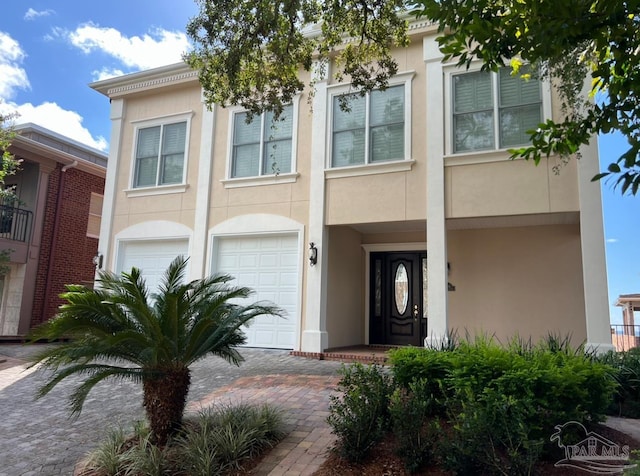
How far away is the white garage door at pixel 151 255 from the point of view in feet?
39.1

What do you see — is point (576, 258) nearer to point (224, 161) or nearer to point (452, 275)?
point (452, 275)

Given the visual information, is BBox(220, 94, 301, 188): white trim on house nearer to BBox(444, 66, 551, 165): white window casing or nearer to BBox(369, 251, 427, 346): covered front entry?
BBox(369, 251, 427, 346): covered front entry

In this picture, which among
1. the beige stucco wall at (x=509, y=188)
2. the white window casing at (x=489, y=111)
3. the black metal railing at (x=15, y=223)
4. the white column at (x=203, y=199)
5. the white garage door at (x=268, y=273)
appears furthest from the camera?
the black metal railing at (x=15, y=223)

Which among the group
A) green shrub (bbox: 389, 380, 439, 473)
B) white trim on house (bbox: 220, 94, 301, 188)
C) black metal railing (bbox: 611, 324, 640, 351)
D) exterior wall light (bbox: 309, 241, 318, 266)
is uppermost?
white trim on house (bbox: 220, 94, 301, 188)

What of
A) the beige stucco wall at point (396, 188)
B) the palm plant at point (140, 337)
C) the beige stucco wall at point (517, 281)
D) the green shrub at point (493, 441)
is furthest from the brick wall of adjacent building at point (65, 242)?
the green shrub at point (493, 441)

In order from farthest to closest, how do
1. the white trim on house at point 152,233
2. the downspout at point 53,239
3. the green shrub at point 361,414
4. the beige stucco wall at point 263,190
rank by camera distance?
the downspout at point 53,239 < the white trim on house at point 152,233 < the beige stucco wall at point 263,190 < the green shrub at point 361,414

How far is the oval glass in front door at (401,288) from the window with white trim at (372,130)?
3.23m

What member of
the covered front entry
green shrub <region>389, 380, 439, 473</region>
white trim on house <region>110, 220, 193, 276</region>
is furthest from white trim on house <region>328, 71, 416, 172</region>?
green shrub <region>389, 380, 439, 473</region>

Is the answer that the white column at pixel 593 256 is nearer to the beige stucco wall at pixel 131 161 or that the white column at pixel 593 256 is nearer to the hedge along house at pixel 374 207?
the hedge along house at pixel 374 207

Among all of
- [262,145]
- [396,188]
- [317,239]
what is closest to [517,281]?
[396,188]

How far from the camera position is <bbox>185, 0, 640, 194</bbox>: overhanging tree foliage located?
3740 mm

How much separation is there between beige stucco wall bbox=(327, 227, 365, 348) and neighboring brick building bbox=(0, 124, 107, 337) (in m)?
9.29

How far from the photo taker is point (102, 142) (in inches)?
746

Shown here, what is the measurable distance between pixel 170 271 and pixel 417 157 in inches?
244
